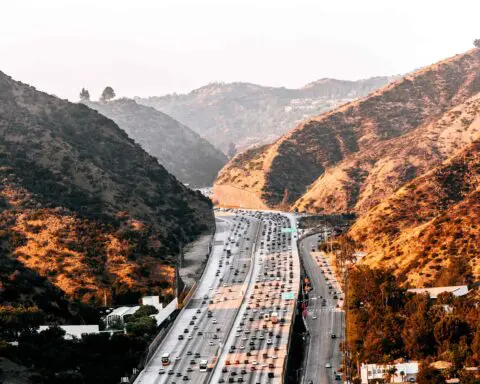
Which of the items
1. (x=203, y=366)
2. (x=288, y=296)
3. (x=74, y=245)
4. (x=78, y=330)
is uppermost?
(x=74, y=245)

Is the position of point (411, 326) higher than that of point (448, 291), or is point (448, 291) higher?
point (448, 291)

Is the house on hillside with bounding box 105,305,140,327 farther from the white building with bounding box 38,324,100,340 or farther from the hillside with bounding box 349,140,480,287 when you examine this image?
the hillside with bounding box 349,140,480,287

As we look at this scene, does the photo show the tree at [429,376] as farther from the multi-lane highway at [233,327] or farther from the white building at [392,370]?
the multi-lane highway at [233,327]

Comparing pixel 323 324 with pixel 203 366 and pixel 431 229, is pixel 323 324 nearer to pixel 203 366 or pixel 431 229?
pixel 203 366

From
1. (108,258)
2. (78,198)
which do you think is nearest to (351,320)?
(108,258)

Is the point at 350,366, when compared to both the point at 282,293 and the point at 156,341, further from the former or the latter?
the point at 282,293

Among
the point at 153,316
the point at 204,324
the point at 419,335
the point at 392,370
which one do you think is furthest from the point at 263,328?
the point at 392,370
